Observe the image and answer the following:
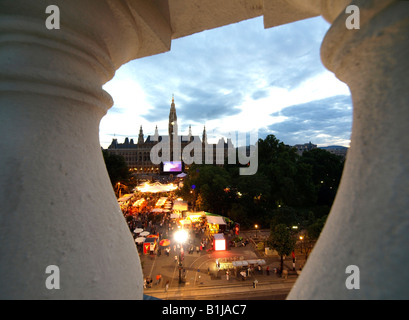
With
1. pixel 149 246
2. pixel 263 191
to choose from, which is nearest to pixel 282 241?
pixel 263 191

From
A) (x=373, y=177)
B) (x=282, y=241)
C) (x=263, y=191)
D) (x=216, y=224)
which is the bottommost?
(x=216, y=224)

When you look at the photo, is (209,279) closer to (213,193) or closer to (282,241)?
(282,241)

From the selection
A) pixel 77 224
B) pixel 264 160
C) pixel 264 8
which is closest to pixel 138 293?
pixel 77 224

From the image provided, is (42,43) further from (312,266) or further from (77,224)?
(312,266)

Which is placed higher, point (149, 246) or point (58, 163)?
point (58, 163)

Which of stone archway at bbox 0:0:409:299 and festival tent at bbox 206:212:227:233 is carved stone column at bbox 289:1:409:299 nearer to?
stone archway at bbox 0:0:409:299

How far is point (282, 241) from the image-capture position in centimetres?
1137

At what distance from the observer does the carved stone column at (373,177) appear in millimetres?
567

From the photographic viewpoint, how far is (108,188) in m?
1.08

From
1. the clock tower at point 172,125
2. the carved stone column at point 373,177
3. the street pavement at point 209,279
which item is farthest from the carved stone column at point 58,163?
the clock tower at point 172,125

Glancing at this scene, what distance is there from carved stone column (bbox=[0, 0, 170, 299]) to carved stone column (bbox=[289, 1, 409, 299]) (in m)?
0.84

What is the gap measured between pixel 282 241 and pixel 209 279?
4.61 metres

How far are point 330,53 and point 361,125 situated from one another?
1.18 ft

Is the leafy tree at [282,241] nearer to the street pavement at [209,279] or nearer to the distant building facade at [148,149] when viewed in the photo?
the street pavement at [209,279]
